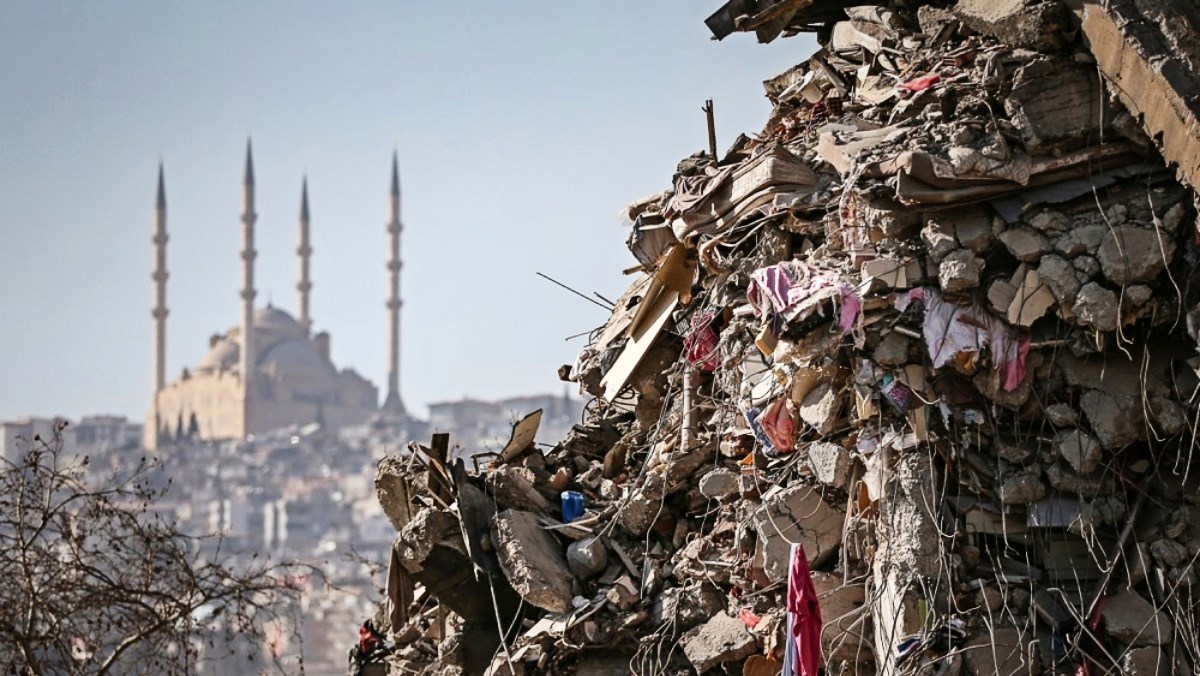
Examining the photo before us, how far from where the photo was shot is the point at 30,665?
776 cm

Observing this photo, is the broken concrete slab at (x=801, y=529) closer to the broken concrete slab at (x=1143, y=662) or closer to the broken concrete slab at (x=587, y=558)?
the broken concrete slab at (x=587, y=558)

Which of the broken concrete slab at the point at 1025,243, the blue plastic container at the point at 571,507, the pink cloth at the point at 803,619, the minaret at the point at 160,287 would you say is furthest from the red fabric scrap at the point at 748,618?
the minaret at the point at 160,287

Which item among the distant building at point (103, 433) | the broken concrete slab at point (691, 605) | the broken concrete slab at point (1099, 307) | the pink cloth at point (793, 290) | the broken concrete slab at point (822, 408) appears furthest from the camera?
the distant building at point (103, 433)

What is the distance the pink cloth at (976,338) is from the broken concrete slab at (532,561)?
1.74m

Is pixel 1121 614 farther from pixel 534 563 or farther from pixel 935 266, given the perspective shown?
pixel 534 563

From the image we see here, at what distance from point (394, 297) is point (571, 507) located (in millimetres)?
90344

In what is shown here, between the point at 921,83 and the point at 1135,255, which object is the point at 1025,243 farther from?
the point at 921,83

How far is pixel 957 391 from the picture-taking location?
17.4ft

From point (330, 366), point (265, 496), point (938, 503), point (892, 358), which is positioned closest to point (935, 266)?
point (892, 358)

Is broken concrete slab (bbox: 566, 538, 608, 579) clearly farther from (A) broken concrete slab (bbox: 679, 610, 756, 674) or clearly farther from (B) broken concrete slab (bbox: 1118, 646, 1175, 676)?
(B) broken concrete slab (bbox: 1118, 646, 1175, 676)

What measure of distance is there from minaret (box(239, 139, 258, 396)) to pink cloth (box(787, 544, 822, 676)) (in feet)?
303

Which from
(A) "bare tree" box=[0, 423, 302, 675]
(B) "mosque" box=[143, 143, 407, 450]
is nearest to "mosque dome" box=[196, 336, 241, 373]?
(B) "mosque" box=[143, 143, 407, 450]

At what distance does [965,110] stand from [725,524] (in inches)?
66.7

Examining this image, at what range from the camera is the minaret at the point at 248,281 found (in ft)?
313
